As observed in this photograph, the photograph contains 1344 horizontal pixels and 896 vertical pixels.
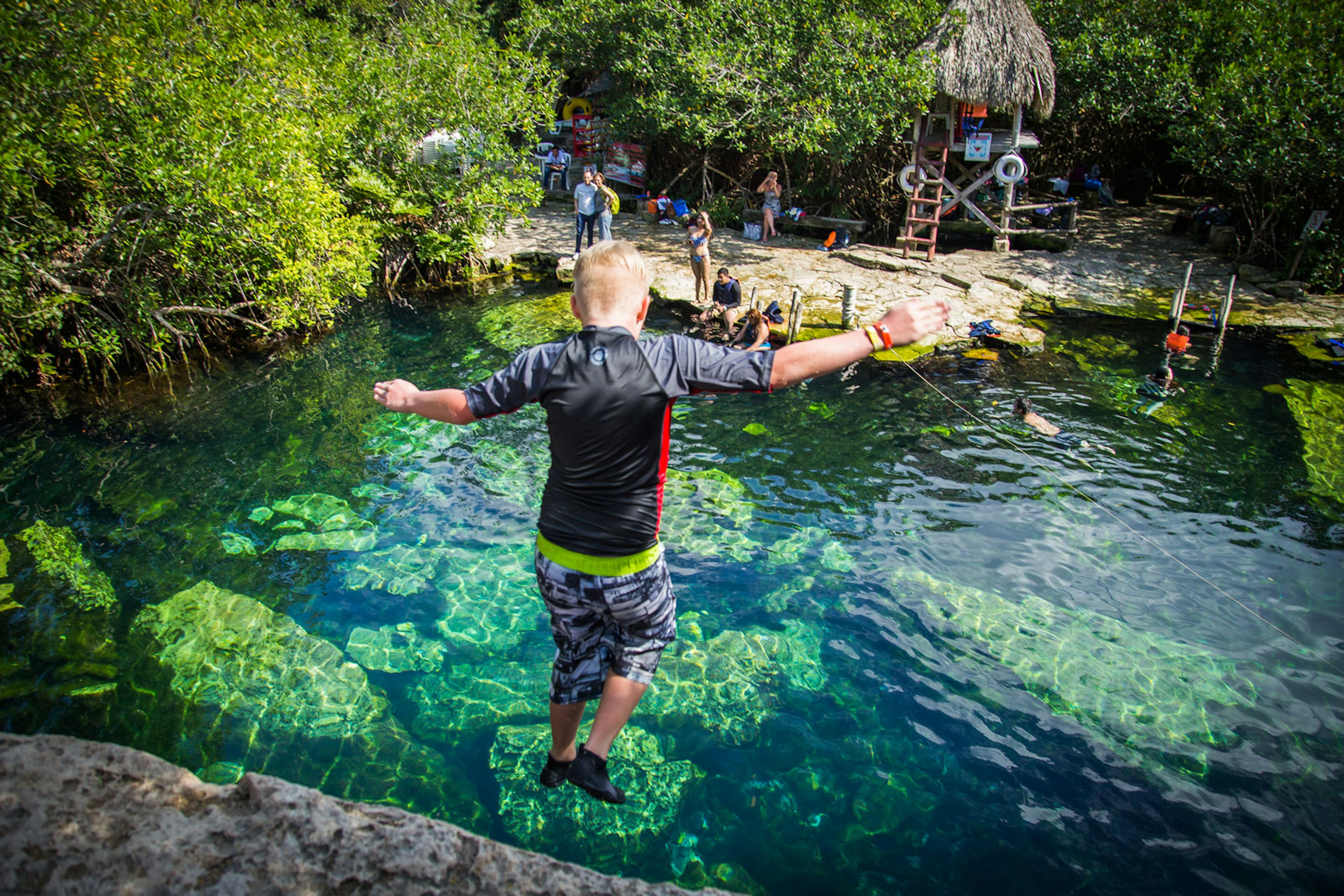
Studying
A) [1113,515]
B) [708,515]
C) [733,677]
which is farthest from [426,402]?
[1113,515]

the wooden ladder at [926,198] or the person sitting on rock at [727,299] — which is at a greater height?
the wooden ladder at [926,198]

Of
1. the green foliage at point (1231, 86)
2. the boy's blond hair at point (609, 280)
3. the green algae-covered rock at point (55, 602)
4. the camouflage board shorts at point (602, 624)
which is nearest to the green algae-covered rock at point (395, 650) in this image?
the green algae-covered rock at point (55, 602)

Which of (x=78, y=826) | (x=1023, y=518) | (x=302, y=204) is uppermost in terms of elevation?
(x=302, y=204)

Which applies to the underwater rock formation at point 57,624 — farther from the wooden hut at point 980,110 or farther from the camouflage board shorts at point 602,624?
the wooden hut at point 980,110

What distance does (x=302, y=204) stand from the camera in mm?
10109

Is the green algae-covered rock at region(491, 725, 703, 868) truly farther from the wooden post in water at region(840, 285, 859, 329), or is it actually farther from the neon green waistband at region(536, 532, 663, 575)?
the wooden post in water at region(840, 285, 859, 329)

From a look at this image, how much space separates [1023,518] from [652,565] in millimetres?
5753

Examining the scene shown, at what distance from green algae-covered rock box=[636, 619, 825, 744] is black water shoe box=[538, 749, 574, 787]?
1.24 metres

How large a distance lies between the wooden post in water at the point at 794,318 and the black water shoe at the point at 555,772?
9329 mm

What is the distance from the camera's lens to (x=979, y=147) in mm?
16844

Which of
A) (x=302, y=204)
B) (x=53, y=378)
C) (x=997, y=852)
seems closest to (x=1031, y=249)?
(x=302, y=204)

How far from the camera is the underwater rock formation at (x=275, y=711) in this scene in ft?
12.7

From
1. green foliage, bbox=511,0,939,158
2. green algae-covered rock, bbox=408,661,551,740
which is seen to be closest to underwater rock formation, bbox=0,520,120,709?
green algae-covered rock, bbox=408,661,551,740

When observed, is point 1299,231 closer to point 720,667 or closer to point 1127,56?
point 1127,56
